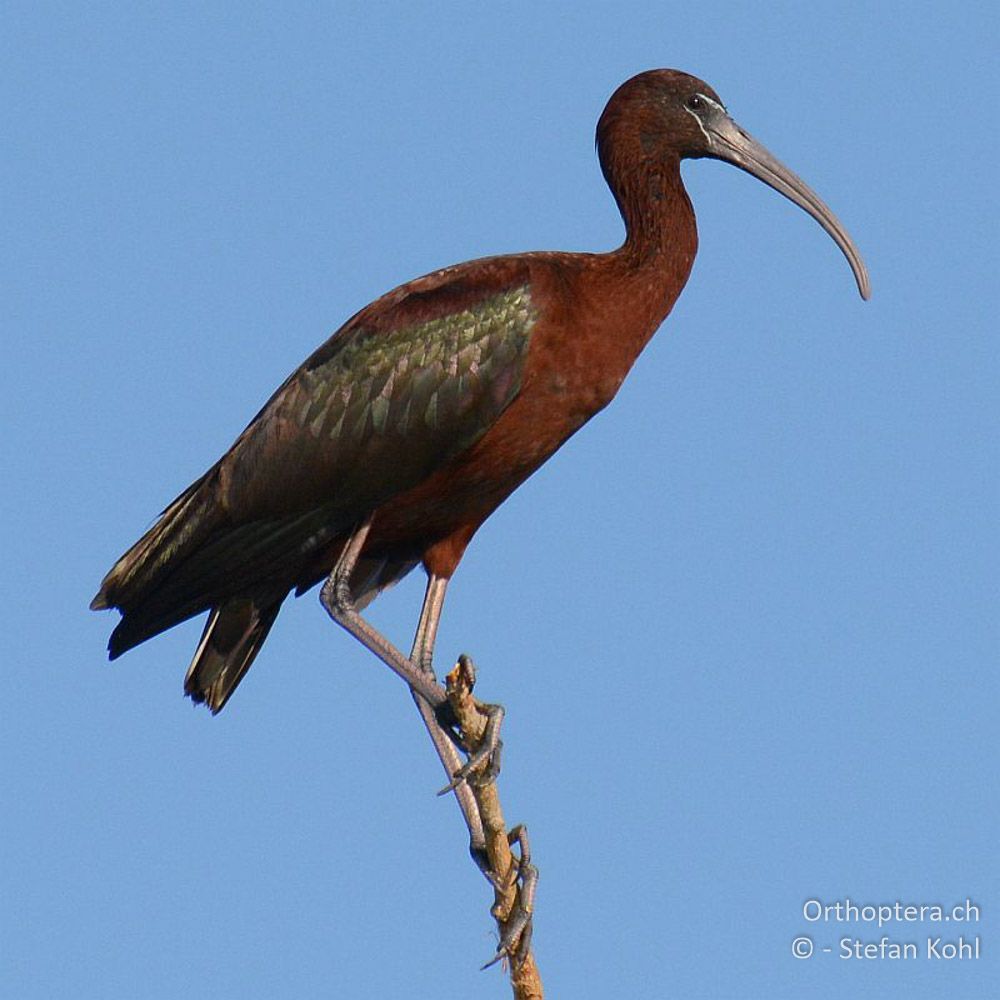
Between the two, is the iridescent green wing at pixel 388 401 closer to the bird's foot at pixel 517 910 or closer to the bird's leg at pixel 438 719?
the bird's leg at pixel 438 719

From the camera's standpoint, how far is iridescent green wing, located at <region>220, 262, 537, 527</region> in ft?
25.7

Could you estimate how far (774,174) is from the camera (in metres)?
8.80

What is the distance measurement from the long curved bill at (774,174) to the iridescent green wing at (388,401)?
1.42m

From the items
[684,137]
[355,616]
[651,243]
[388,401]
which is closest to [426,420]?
[388,401]

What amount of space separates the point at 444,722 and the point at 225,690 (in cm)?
150

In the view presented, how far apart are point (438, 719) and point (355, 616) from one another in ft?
2.12

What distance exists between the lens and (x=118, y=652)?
8648 millimetres

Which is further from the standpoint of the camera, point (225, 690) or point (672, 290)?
point (225, 690)

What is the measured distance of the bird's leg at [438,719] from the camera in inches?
303

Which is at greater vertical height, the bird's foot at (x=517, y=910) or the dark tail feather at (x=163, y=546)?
the dark tail feather at (x=163, y=546)

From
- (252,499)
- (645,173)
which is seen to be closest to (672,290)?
(645,173)

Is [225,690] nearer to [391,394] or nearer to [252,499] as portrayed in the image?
[252,499]

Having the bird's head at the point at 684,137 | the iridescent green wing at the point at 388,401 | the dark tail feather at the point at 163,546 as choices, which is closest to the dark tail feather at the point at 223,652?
the dark tail feather at the point at 163,546

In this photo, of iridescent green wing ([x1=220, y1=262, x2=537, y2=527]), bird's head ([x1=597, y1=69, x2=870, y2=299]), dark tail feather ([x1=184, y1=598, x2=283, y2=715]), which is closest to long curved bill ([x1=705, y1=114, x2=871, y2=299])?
bird's head ([x1=597, y1=69, x2=870, y2=299])
